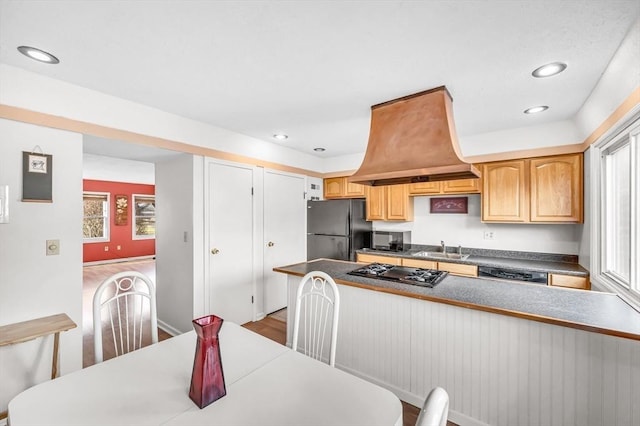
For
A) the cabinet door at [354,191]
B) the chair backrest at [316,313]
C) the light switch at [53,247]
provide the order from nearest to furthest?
the chair backrest at [316,313] < the light switch at [53,247] < the cabinet door at [354,191]

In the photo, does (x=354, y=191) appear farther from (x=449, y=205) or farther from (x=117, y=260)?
(x=117, y=260)

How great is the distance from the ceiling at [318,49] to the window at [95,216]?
660 centimetres

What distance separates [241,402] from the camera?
102cm

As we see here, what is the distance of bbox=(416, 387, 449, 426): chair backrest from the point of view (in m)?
0.54

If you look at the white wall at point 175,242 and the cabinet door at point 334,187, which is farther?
the cabinet door at point 334,187

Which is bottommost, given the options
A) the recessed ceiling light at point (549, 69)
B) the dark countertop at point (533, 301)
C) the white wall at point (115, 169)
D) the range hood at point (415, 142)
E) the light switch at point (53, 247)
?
the dark countertop at point (533, 301)

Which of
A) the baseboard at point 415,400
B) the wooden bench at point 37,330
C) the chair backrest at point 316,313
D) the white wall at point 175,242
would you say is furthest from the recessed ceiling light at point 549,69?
the wooden bench at point 37,330

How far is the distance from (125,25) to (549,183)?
12.5 feet

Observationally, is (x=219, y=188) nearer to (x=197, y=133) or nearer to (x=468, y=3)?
(x=197, y=133)

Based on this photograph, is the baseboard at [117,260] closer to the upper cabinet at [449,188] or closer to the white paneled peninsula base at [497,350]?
the white paneled peninsula base at [497,350]

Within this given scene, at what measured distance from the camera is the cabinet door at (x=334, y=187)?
182 inches

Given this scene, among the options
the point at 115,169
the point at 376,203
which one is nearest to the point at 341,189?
the point at 376,203

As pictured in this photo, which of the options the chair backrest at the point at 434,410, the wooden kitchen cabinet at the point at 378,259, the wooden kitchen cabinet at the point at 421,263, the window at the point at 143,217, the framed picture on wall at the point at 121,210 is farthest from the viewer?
the window at the point at 143,217

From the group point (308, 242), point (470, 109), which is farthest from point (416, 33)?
point (308, 242)
